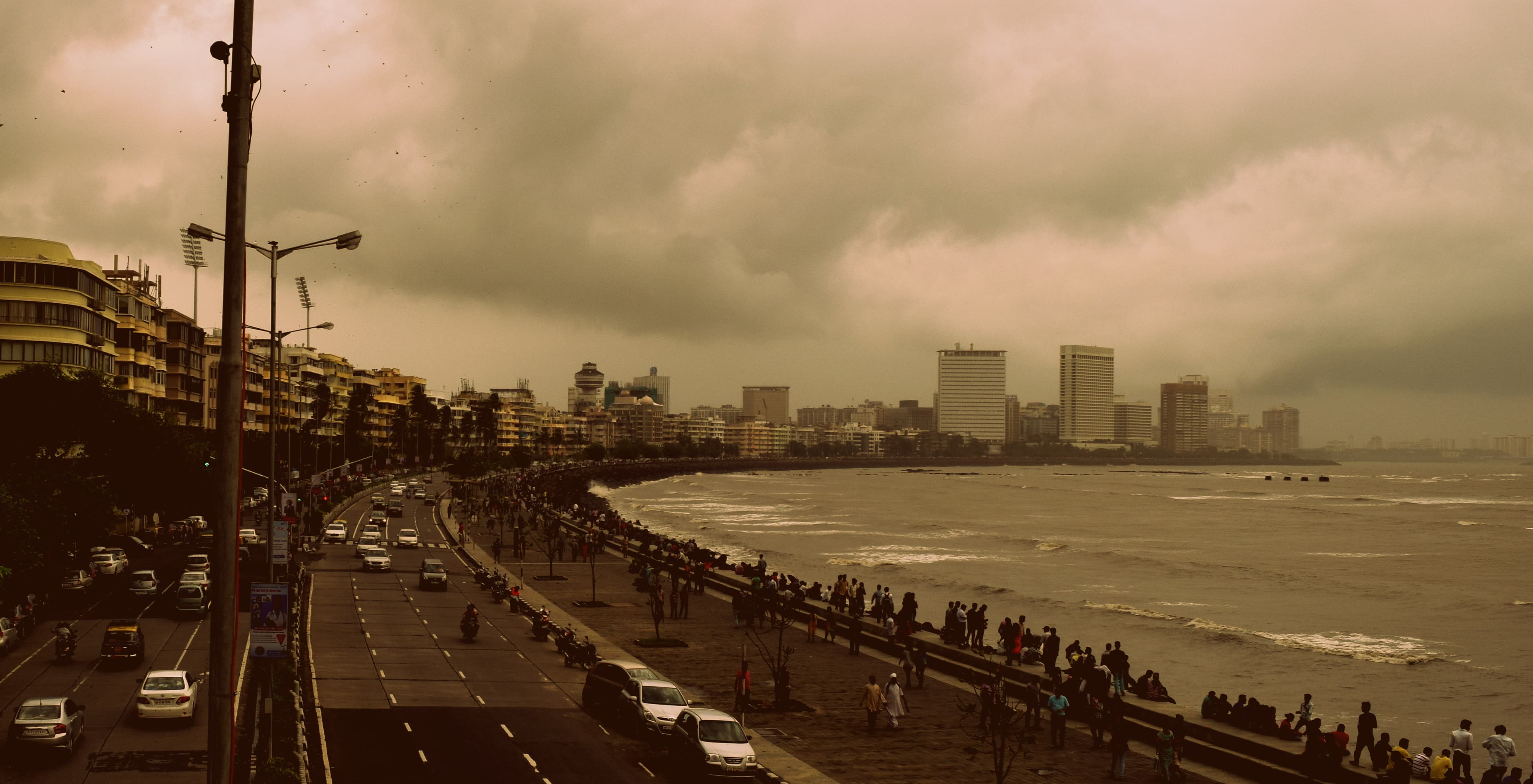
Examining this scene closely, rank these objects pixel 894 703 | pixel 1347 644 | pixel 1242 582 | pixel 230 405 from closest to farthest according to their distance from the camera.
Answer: pixel 230 405
pixel 894 703
pixel 1347 644
pixel 1242 582

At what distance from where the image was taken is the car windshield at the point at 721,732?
2255cm

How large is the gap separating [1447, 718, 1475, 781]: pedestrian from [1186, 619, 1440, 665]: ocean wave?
22.6m

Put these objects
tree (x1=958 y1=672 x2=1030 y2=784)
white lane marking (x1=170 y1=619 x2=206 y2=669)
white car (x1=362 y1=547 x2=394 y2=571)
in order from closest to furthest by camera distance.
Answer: tree (x1=958 y1=672 x2=1030 y2=784) < white lane marking (x1=170 y1=619 x2=206 y2=669) < white car (x1=362 y1=547 x2=394 y2=571)

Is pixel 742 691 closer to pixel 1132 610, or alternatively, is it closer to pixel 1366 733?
pixel 1366 733

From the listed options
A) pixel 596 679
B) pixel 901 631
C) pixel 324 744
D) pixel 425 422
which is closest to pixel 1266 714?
pixel 901 631

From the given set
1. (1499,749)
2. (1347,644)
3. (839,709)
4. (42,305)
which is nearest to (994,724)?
(839,709)

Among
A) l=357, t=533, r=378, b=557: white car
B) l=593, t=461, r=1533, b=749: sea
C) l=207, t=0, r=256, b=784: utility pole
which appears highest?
l=207, t=0, r=256, b=784: utility pole

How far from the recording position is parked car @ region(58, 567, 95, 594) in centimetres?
4531

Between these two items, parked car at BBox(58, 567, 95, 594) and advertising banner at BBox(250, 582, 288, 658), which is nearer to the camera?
advertising banner at BBox(250, 582, 288, 658)

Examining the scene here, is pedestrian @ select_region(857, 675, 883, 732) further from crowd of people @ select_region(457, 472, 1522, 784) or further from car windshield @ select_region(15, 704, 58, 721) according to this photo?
car windshield @ select_region(15, 704, 58, 721)

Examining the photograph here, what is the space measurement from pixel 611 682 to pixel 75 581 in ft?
94.0

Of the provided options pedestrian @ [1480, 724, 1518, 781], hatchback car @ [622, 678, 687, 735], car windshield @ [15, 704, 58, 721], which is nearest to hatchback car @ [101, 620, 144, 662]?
car windshield @ [15, 704, 58, 721]

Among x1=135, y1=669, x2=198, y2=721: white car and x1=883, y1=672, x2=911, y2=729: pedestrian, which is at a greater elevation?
x1=135, y1=669, x2=198, y2=721: white car

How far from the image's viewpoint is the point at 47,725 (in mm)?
22000
